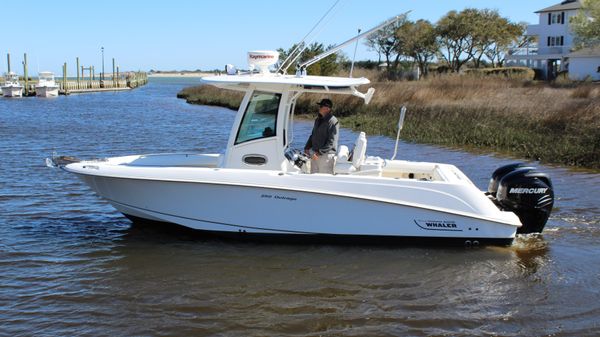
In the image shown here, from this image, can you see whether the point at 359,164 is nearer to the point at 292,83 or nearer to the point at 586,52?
the point at 292,83

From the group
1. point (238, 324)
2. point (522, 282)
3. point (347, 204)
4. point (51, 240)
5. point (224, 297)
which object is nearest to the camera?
point (238, 324)

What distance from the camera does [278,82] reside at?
855 cm

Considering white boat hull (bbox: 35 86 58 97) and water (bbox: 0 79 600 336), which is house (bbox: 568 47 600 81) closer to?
water (bbox: 0 79 600 336)

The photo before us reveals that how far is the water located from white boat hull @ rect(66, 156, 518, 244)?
279mm

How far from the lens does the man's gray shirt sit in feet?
28.9

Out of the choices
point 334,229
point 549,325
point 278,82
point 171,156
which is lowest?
point 549,325

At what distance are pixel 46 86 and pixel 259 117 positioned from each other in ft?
196

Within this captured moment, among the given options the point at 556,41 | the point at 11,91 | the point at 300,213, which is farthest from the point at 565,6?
the point at 11,91

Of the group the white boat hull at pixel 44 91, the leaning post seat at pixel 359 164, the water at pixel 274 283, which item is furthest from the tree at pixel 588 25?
the white boat hull at pixel 44 91

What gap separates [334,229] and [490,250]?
7.16 feet

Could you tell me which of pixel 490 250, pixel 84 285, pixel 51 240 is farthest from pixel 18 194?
pixel 490 250

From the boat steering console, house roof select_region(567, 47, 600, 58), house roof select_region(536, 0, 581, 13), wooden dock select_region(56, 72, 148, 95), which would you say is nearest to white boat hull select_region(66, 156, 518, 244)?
the boat steering console

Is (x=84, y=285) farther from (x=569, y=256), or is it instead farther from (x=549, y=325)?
(x=569, y=256)

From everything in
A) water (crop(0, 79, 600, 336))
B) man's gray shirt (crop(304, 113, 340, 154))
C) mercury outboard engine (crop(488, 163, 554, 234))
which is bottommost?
water (crop(0, 79, 600, 336))
